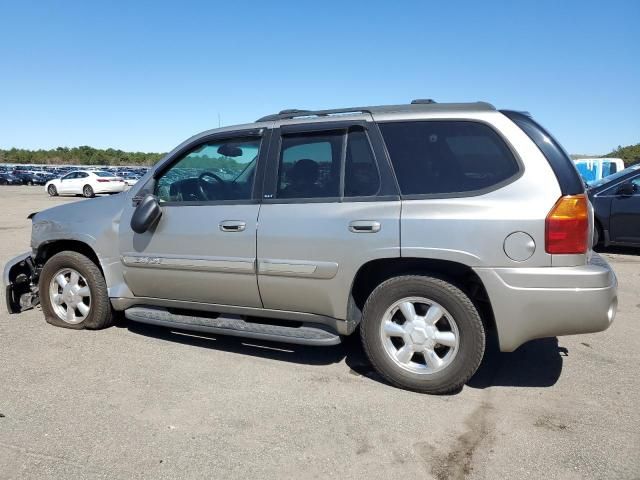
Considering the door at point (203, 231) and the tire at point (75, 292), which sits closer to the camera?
the door at point (203, 231)

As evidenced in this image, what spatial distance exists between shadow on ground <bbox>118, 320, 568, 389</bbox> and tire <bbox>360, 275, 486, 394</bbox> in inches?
11.0

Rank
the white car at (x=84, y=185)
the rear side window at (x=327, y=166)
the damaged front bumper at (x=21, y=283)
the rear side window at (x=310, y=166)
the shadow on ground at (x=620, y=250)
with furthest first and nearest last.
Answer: the white car at (x=84, y=185) → the shadow on ground at (x=620, y=250) → the damaged front bumper at (x=21, y=283) → the rear side window at (x=310, y=166) → the rear side window at (x=327, y=166)

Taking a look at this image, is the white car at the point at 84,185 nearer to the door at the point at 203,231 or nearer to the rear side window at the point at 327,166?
the door at the point at 203,231

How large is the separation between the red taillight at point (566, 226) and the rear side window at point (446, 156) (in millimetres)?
357

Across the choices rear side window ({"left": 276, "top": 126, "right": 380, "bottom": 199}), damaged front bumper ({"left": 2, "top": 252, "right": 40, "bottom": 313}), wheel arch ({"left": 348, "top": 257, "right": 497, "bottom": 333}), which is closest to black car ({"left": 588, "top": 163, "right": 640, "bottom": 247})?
wheel arch ({"left": 348, "top": 257, "right": 497, "bottom": 333})

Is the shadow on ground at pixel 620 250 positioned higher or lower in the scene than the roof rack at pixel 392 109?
lower

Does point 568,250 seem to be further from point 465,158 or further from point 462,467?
point 462,467

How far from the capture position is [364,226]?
11.4ft

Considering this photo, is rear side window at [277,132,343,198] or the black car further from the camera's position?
the black car

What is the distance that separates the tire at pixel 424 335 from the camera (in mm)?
3312

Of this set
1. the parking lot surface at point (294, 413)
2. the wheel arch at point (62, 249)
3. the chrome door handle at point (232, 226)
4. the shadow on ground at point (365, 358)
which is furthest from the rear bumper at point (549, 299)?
the wheel arch at point (62, 249)

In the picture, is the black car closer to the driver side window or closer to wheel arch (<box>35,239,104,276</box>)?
the driver side window

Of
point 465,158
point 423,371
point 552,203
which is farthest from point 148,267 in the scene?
point 552,203

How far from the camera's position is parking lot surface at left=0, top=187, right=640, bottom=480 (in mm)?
2680
